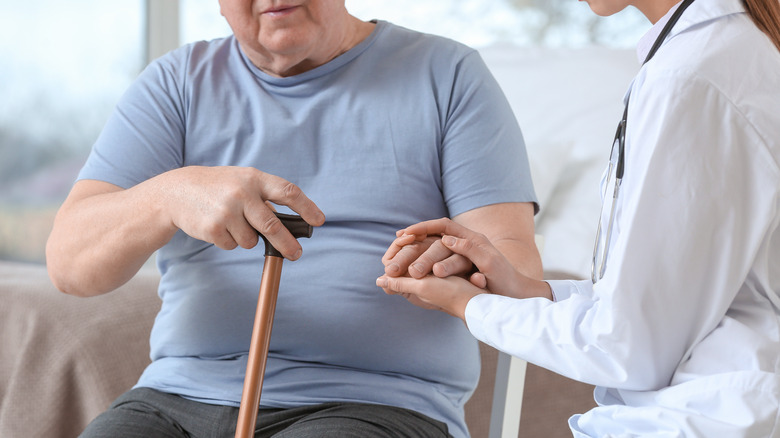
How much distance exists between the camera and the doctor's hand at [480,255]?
1019mm

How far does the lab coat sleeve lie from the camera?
75 cm

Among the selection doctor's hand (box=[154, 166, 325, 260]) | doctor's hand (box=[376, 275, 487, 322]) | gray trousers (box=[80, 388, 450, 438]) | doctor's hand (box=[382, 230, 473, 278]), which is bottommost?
gray trousers (box=[80, 388, 450, 438])

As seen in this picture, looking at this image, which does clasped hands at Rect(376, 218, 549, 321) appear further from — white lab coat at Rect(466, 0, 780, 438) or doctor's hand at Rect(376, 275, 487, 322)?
→ white lab coat at Rect(466, 0, 780, 438)

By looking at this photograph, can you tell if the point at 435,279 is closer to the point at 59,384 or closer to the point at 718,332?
the point at 718,332

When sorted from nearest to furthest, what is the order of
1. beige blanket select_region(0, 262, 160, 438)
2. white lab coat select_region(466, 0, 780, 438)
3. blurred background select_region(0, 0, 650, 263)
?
white lab coat select_region(466, 0, 780, 438)
beige blanket select_region(0, 262, 160, 438)
blurred background select_region(0, 0, 650, 263)

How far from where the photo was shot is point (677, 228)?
750mm

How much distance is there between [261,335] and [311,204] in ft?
0.58

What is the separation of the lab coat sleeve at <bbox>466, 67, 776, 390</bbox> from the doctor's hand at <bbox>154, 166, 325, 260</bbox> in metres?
0.40

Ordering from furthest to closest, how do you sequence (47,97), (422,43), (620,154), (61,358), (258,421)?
(47,97), (61,358), (422,43), (258,421), (620,154)

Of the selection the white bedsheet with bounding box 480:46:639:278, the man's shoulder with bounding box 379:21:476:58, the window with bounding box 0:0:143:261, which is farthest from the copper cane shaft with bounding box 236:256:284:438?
the window with bounding box 0:0:143:261

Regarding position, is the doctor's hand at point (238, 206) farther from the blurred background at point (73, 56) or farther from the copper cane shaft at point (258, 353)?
the blurred background at point (73, 56)

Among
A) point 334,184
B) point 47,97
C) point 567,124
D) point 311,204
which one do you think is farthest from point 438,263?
point 47,97

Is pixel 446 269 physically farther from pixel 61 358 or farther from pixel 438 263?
pixel 61 358

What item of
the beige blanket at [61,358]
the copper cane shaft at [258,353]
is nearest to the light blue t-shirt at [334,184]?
the copper cane shaft at [258,353]
